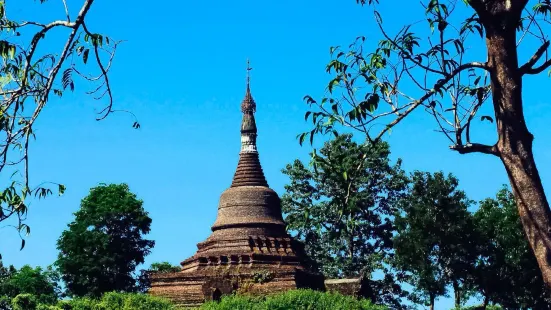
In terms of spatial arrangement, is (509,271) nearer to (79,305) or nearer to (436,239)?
(436,239)

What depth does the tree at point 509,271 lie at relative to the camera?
4219 cm

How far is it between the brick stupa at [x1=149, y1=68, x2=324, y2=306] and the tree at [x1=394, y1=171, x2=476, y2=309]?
17.2 feet

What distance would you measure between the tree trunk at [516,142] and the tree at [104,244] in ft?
131

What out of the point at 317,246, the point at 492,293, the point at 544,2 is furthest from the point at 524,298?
the point at 544,2

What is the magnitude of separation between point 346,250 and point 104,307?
1551 centimetres

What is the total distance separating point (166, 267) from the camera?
2205 inches

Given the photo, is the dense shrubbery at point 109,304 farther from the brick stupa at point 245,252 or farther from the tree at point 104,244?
the tree at point 104,244

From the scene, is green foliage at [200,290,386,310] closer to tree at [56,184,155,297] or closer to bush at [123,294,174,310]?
bush at [123,294,174,310]

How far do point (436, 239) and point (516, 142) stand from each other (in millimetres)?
33404

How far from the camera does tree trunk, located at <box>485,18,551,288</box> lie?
910 centimetres

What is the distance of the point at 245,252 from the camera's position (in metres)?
40.8

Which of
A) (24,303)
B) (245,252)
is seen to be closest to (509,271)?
(245,252)

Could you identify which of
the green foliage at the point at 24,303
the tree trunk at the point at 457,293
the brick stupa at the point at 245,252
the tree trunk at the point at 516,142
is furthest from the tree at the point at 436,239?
the tree trunk at the point at 516,142

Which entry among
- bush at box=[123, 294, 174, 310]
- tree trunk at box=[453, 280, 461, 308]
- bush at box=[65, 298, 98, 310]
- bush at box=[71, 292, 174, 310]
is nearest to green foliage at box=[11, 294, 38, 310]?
bush at box=[65, 298, 98, 310]
